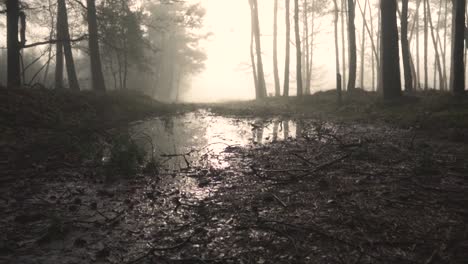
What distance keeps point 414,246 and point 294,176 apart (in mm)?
2401

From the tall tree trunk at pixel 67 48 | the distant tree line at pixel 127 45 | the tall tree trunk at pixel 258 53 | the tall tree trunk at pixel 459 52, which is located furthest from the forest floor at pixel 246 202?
the tall tree trunk at pixel 258 53

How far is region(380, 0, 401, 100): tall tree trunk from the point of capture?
12766mm

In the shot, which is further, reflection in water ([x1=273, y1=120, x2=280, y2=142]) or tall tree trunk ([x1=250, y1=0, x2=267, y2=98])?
tall tree trunk ([x1=250, y1=0, x2=267, y2=98])

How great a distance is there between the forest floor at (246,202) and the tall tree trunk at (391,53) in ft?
13.8

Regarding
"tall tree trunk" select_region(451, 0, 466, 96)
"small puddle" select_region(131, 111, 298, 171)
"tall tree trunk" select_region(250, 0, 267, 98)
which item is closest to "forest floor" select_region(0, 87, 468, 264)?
"small puddle" select_region(131, 111, 298, 171)

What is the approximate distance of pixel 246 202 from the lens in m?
4.63

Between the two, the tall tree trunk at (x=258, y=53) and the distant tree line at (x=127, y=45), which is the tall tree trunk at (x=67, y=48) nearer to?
the distant tree line at (x=127, y=45)

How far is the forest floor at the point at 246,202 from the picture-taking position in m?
3.35

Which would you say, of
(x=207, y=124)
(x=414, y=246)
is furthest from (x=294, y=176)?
(x=207, y=124)

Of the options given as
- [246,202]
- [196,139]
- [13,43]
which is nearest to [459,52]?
[196,139]

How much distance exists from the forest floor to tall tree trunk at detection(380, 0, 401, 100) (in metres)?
4.20

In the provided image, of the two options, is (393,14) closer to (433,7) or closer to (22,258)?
(22,258)

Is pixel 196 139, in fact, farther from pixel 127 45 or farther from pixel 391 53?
pixel 127 45

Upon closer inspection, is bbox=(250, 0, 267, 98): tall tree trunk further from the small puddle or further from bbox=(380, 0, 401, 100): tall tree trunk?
bbox=(380, 0, 401, 100): tall tree trunk
